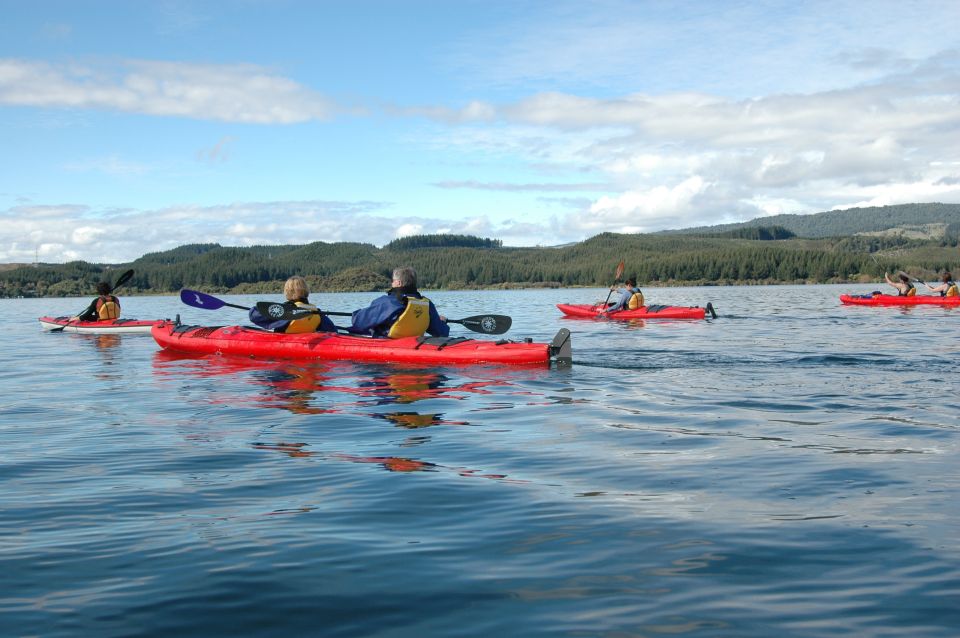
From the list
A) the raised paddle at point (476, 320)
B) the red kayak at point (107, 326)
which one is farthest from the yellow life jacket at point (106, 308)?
the raised paddle at point (476, 320)

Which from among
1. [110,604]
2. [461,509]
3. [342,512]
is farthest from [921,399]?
[110,604]

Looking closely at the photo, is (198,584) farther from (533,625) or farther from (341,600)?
(533,625)

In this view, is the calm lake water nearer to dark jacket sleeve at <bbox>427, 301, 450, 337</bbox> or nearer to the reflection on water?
the reflection on water

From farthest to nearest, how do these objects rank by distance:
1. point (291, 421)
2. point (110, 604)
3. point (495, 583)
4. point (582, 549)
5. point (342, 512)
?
point (291, 421) → point (342, 512) → point (582, 549) → point (495, 583) → point (110, 604)

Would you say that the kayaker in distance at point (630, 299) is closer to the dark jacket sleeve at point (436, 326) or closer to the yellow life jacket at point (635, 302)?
the yellow life jacket at point (635, 302)

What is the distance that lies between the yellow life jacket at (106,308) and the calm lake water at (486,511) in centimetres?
1365

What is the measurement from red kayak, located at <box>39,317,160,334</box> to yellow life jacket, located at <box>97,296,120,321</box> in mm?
200

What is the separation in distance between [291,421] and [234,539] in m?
4.29

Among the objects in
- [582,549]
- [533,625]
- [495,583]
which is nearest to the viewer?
[533,625]

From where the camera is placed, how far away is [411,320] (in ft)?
45.6

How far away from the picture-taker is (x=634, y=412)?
9352 mm

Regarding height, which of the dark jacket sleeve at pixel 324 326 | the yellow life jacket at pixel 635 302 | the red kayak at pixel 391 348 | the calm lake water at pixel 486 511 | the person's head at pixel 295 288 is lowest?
the calm lake water at pixel 486 511

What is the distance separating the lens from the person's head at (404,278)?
43.5ft

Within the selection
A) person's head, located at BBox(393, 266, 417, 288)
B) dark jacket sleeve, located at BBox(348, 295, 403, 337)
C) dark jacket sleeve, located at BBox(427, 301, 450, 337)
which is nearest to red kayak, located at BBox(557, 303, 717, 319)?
dark jacket sleeve, located at BBox(427, 301, 450, 337)
